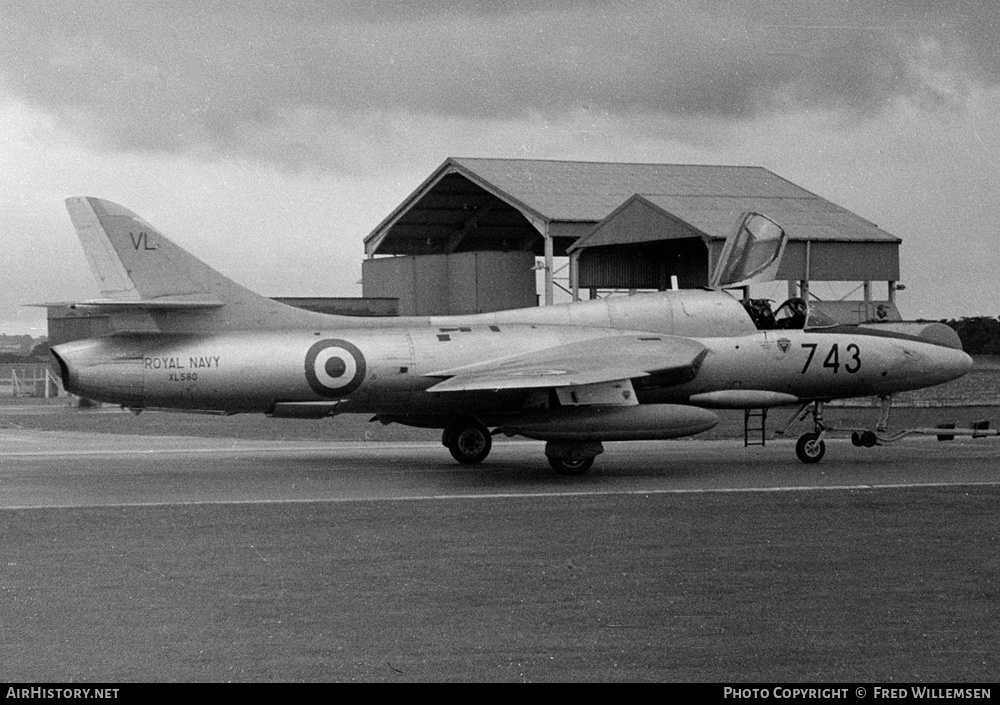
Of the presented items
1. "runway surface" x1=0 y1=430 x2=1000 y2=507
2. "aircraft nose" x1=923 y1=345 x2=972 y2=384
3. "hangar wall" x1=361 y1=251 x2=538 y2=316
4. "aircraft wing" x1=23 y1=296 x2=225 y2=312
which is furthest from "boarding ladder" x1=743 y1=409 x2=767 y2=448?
"hangar wall" x1=361 y1=251 x2=538 y2=316

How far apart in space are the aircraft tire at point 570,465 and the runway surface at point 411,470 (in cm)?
16

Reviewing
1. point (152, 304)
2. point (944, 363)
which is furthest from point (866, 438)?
point (152, 304)

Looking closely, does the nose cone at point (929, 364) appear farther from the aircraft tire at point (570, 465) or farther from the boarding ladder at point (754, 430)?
the aircraft tire at point (570, 465)

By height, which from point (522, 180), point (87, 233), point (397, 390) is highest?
point (522, 180)

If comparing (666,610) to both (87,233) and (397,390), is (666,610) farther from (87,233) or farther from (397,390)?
(87,233)

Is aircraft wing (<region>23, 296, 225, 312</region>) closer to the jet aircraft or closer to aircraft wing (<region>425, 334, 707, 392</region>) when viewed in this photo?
the jet aircraft

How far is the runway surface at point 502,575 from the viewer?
6.77 meters

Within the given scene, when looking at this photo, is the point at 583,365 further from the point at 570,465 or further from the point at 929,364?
the point at 929,364

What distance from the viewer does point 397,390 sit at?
57.0 feet

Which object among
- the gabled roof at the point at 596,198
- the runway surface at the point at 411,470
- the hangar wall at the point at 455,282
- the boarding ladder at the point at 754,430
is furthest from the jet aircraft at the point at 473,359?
the hangar wall at the point at 455,282

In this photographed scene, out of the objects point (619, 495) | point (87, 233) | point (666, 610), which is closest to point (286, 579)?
point (666, 610)

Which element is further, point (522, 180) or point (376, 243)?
point (376, 243)
